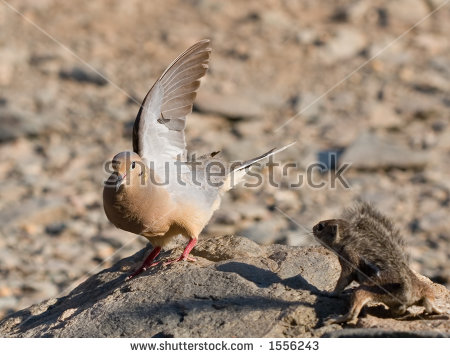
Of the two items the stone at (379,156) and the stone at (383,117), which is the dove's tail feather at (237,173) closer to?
the stone at (379,156)

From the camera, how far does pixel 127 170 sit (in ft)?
23.0

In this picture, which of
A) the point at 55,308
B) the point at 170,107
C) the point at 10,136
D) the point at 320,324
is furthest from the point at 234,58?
the point at 320,324

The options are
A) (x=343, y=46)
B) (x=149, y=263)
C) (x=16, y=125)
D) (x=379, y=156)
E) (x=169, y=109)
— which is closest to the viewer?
(x=149, y=263)

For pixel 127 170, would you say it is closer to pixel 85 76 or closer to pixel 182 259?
pixel 182 259

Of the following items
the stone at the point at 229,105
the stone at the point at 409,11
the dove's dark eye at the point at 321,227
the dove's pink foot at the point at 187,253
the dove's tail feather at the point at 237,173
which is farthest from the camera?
the stone at the point at 409,11

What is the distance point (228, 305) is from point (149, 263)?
157 centimetres

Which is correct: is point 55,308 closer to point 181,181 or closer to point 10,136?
point 181,181

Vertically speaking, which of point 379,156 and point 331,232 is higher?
point 379,156

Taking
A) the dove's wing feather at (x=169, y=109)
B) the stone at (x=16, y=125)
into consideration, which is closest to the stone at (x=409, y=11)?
the stone at (x=16, y=125)

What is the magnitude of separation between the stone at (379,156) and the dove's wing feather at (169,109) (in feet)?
23.0

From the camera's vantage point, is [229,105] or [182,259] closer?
[182,259]

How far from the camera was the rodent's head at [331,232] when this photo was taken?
620cm

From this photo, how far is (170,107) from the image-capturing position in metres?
7.88

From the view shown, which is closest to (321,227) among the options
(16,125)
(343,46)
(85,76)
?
(16,125)
